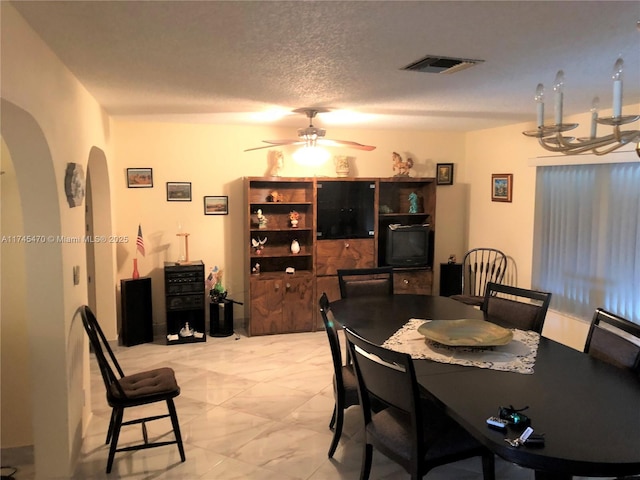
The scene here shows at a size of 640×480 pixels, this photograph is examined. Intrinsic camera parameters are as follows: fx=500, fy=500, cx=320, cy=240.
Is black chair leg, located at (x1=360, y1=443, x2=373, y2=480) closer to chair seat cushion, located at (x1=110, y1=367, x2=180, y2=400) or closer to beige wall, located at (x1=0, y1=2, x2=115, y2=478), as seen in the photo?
chair seat cushion, located at (x1=110, y1=367, x2=180, y2=400)

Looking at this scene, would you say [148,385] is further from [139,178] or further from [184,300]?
[139,178]

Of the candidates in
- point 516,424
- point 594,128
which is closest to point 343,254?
point 594,128

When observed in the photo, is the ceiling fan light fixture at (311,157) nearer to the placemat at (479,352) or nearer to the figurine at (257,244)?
the figurine at (257,244)

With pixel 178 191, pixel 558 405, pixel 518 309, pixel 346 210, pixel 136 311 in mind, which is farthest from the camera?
pixel 346 210

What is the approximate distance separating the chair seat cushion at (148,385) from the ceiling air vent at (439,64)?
7.80 feet

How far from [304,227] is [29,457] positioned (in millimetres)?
3572

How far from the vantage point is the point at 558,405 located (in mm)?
2000

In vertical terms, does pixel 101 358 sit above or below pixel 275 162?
below

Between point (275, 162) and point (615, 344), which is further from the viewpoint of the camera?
point (275, 162)

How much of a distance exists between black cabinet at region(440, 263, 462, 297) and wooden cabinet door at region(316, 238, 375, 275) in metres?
0.95

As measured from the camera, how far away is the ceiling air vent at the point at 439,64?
9.13 ft

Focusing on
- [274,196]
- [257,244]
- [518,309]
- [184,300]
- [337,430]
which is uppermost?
[274,196]

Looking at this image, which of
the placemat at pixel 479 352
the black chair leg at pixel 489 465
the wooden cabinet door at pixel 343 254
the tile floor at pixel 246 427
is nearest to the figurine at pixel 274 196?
the wooden cabinet door at pixel 343 254

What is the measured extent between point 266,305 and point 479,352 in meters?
3.23
